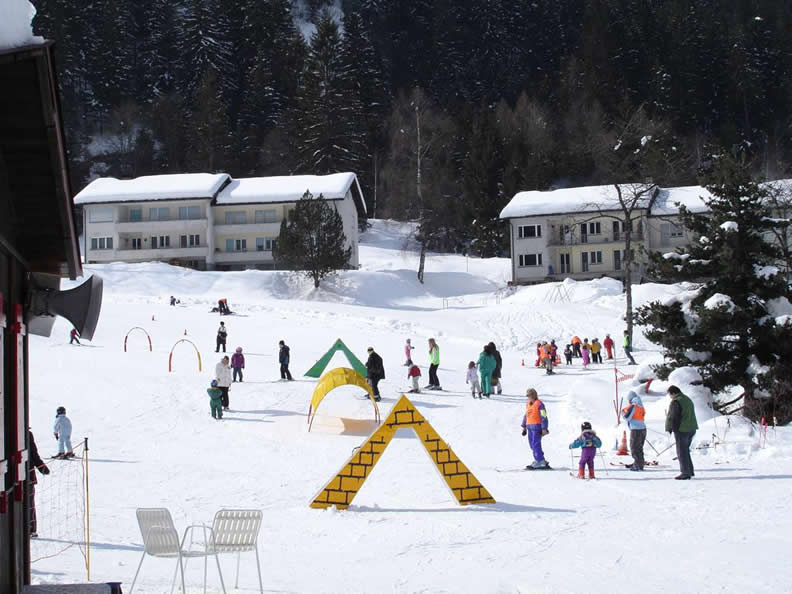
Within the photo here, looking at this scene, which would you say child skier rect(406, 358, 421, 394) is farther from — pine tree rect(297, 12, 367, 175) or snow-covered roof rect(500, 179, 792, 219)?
pine tree rect(297, 12, 367, 175)

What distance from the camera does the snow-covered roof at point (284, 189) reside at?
64500 mm

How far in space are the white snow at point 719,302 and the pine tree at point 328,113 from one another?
199 ft

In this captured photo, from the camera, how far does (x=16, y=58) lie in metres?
5.45

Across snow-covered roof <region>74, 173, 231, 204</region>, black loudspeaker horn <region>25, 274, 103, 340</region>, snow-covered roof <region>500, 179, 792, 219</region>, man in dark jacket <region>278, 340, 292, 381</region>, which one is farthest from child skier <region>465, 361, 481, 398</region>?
snow-covered roof <region>74, 173, 231, 204</region>

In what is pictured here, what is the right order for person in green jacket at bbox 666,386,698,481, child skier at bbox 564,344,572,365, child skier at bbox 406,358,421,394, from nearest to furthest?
person in green jacket at bbox 666,386,698,481
child skier at bbox 406,358,421,394
child skier at bbox 564,344,572,365

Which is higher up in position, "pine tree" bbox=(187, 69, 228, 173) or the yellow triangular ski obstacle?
"pine tree" bbox=(187, 69, 228, 173)

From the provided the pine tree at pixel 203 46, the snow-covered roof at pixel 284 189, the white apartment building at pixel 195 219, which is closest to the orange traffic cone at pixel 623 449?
the white apartment building at pixel 195 219

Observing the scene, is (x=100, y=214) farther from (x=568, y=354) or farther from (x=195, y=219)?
(x=568, y=354)

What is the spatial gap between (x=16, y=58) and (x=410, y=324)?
35.4 meters

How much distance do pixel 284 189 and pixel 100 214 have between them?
1339cm

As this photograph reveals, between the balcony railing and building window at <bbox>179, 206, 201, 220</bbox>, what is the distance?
25.6 meters

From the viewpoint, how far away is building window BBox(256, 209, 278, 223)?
216ft

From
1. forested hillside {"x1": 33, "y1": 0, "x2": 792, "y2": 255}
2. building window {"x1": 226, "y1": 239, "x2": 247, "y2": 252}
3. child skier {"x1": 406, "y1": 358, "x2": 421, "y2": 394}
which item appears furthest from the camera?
forested hillside {"x1": 33, "y1": 0, "x2": 792, "y2": 255}

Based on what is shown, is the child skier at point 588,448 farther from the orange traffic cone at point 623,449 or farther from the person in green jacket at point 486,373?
the person in green jacket at point 486,373
